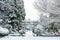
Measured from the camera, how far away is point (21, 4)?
3434 millimetres

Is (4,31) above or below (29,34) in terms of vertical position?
above

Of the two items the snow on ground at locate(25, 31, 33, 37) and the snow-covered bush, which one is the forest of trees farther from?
the snow on ground at locate(25, 31, 33, 37)

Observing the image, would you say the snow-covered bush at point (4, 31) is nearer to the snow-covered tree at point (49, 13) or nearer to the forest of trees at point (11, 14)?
the forest of trees at point (11, 14)

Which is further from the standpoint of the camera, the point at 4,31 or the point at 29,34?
the point at 29,34

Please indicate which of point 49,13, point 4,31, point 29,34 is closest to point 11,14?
point 4,31

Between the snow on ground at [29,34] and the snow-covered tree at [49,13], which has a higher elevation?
the snow-covered tree at [49,13]

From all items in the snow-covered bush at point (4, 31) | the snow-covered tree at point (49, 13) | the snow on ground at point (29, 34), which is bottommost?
the snow on ground at point (29, 34)

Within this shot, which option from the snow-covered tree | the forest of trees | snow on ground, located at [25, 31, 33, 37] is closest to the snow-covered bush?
the forest of trees

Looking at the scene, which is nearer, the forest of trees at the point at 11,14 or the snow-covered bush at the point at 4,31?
the snow-covered bush at the point at 4,31

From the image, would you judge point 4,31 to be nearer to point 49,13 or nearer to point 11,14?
point 11,14

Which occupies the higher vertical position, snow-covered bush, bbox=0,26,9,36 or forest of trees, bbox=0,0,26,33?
forest of trees, bbox=0,0,26,33

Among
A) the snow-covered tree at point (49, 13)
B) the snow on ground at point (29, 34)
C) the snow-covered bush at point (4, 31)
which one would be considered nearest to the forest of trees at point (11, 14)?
the snow-covered bush at point (4, 31)

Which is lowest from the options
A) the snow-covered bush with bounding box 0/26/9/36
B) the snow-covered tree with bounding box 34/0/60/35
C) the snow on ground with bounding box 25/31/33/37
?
the snow on ground with bounding box 25/31/33/37

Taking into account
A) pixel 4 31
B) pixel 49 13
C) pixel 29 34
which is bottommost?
pixel 29 34
